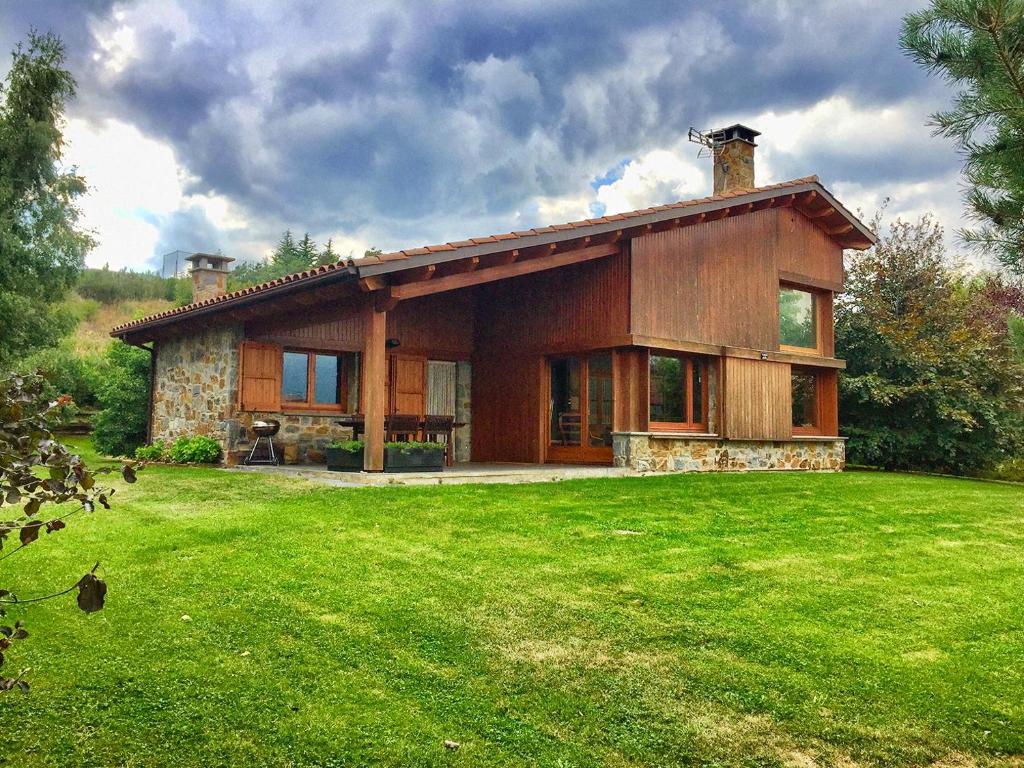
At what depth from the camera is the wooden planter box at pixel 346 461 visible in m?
9.88

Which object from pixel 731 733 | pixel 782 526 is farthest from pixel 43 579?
pixel 782 526

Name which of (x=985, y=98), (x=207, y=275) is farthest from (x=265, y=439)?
(x=985, y=98)

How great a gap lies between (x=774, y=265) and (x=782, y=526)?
26.8ft

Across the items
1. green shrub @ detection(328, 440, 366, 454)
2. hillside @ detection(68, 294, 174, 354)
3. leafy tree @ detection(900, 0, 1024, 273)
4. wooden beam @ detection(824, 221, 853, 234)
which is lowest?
green shrub @ detection(328, 440, 366, 454)

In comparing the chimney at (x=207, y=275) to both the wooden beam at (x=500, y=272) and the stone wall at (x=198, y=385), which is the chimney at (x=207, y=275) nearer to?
the stone wall at (x=198, y=385)

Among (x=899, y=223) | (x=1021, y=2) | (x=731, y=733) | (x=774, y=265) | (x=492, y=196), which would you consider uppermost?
(x=492, y=196)

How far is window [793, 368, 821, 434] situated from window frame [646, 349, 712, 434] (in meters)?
2.78

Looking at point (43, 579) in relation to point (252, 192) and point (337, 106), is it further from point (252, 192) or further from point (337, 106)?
point (252, 192)

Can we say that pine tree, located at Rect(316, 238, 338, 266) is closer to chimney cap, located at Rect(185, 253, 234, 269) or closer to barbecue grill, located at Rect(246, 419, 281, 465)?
chimney cap, located at Rect(185, 253, 234, 269)

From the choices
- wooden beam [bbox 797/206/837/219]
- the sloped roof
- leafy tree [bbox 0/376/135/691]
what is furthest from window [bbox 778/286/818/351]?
leafy tree [bbox 0/376/135/691]

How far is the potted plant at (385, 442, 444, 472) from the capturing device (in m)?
Result: 9.61

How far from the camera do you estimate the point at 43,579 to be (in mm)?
4500

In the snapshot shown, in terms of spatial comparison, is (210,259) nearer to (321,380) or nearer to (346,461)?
(321,380)

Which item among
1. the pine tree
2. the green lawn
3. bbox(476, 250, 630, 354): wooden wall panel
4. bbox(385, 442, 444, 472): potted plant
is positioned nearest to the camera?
the green lawn
